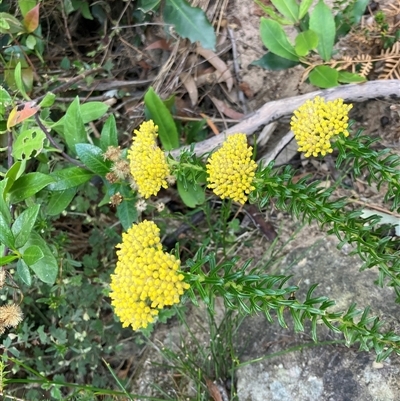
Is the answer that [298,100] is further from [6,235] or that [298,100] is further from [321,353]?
[6,235]

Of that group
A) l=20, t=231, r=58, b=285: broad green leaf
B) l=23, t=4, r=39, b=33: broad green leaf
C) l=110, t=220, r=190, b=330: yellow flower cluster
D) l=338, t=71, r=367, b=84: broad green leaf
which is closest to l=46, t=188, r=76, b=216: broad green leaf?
l=20, t=231, r=58, b=285: broad green leaf

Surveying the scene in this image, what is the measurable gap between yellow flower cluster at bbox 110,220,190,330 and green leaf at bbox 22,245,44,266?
464 millimetres

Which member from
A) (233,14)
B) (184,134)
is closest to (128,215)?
(184,134)

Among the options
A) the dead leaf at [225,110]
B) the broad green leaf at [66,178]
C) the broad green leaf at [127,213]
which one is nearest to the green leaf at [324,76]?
the dead leaf at [225,110]

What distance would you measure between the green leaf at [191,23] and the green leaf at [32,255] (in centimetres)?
141

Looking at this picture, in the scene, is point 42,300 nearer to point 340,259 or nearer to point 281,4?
point 340,259

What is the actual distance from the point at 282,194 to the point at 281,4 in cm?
121

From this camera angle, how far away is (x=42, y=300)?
2562 mm

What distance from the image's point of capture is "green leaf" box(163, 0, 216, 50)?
268 centimetres

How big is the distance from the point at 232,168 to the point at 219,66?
1379 mm

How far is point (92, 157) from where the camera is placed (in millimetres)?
2248

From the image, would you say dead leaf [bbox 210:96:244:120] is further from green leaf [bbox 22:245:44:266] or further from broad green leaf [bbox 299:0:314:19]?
green leaf [bbox 22:245:44:266]

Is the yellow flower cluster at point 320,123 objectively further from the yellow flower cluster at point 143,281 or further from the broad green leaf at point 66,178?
the broad green leaf at point 66,178

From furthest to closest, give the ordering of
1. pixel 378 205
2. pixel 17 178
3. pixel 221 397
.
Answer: pixel 378 205 < pixel 221 397 < pixel 17 178
